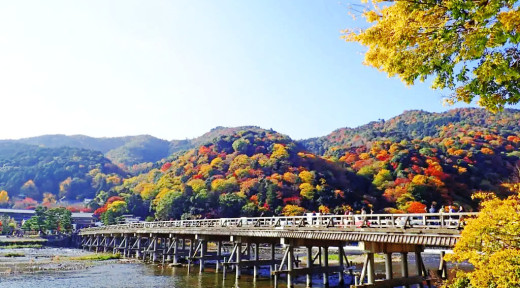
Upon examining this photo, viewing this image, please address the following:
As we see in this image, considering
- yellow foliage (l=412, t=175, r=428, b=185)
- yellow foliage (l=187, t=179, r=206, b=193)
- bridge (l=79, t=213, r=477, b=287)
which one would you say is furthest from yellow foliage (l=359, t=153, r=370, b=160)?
bridge (l=79, t=213, r=477, b=287)

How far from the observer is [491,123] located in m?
102

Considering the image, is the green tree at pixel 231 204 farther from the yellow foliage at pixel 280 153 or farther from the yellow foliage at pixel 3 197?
the yellow foliage at pixel 3 197

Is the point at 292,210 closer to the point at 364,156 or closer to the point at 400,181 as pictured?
the point at 400,181

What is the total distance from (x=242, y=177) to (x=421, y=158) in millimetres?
34597

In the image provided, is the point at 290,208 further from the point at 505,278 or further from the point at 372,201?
the point at 505,278

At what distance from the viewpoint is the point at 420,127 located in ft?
403

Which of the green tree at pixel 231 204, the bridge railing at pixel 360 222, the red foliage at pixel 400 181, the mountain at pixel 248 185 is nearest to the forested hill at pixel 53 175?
the mountain at pixel 248 185

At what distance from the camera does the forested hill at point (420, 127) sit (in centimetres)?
9625

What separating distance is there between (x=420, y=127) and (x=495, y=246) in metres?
125

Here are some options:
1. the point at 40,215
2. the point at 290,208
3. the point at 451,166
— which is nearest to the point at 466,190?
the point at 451,166

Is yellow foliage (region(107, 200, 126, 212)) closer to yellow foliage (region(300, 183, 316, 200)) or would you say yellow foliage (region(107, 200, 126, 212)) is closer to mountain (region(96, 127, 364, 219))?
mountain (region(96, 127, 364, 219))

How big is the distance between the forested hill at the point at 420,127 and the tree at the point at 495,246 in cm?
8060

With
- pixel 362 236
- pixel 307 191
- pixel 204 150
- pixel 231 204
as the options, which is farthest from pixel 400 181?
pixel 362 236

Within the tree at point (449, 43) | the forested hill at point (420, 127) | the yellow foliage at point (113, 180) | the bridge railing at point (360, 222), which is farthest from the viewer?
the yellow foliage at point (113, 180)
